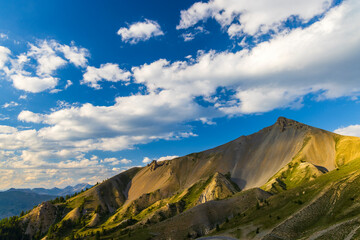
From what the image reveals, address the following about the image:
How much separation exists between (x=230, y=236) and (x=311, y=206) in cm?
3627

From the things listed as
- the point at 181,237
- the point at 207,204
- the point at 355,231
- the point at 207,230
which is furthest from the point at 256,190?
the point at 355,231

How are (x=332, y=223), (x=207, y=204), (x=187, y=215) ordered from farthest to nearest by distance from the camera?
(x=207, y=204) < (x=187, y=215) < (x=332, y=223)

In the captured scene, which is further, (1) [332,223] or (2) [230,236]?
(2) [230,236]

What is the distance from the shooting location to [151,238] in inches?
4870

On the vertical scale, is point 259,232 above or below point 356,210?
below

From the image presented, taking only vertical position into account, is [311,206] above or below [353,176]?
below

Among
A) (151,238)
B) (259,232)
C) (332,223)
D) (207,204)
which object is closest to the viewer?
(332,223)

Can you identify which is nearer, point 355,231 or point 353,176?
point 355,231

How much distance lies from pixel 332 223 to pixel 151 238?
87.4 metres

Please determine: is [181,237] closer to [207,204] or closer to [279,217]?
[207,204]

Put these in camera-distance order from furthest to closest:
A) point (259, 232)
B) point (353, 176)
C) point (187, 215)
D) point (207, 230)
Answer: point (187, 215) < point (207, 230) < point (353, 176) < point (259, 232)

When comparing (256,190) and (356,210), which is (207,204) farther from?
(356,210)

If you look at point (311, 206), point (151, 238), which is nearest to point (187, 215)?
point (151, 238)

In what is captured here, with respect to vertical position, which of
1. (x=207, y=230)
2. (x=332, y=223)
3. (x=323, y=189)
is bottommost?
(x=207, y=230)
